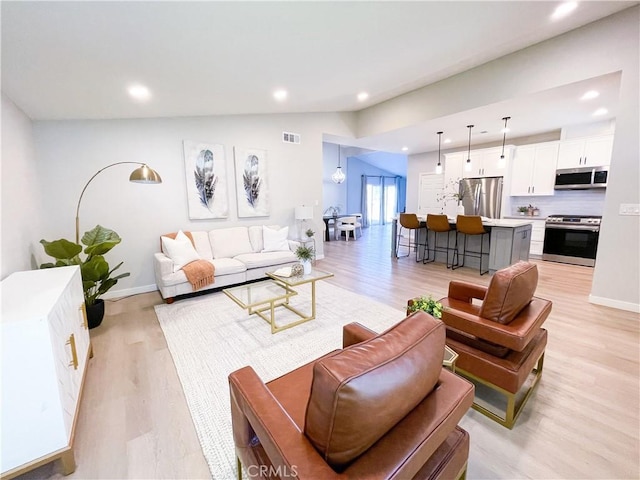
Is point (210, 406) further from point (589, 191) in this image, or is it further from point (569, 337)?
point (589, 191)

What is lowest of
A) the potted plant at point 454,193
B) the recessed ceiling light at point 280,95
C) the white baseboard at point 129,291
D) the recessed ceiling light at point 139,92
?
the white baseboard at point 129,291

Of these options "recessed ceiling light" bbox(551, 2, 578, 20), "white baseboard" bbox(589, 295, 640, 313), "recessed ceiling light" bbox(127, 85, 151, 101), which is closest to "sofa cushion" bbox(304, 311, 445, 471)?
"recessed ceiling light" bbox(127, 85, 151, 101)

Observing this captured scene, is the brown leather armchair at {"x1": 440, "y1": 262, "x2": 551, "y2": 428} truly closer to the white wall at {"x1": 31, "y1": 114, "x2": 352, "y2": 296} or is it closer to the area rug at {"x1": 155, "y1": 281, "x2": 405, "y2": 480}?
the area rug at {"x1": 155, "y1": 281, "x2": 405, "y2": 480}

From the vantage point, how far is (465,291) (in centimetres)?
228

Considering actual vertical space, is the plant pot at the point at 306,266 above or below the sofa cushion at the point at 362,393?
below

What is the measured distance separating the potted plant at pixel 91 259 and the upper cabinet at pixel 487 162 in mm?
6497

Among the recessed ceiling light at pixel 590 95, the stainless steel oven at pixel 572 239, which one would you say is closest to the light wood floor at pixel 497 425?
the stainless steel oven at pixel 572 239

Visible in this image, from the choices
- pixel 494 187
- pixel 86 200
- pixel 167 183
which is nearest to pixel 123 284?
pixel 86 200

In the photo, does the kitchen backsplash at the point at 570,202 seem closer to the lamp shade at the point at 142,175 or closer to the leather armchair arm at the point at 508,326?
the leather armchair arm at the point at 508,326

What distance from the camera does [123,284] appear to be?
12.5 feet

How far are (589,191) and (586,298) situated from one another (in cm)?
311

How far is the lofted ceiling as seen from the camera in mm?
1878

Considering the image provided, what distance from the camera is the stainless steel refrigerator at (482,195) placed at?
6.10 m
